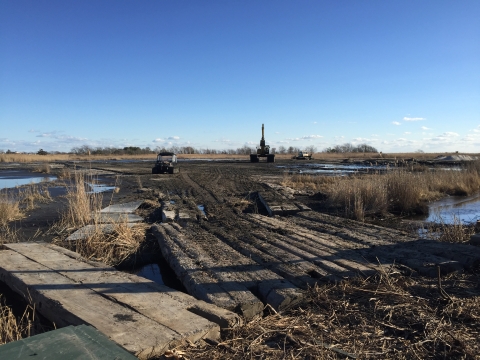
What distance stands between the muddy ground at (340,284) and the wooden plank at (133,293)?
24cm

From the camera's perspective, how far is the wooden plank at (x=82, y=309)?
2.92 metres

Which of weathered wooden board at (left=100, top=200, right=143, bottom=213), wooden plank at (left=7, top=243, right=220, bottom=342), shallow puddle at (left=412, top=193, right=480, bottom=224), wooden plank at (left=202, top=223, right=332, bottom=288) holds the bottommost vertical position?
shallow puddle at (left=412, top=193, right=480, bottom=224)

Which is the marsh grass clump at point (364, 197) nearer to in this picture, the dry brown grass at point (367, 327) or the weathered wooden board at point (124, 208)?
the weathered wooden board at point (124, 208)

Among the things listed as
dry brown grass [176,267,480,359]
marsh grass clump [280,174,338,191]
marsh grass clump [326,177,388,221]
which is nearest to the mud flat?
dry brown grass [176,267,480,359]

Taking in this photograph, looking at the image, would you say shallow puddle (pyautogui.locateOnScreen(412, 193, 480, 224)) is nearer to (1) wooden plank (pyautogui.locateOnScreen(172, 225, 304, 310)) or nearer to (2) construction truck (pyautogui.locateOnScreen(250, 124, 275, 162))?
(1) wooden plank (pyautogui.locateOnScreen(172, 225, 304, 310))

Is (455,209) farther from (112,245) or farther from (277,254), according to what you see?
(112,245)

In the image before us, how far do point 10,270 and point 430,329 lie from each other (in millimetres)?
4811

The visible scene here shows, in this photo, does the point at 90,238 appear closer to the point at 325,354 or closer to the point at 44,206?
the point at 325,354

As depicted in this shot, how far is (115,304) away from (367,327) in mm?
2381

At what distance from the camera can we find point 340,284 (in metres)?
4.38

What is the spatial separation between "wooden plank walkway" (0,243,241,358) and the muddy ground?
0.27 m

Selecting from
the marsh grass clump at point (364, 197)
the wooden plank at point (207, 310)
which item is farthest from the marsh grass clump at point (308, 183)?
the wooden plank at point (207, 310)

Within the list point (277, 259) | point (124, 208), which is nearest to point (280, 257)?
point (277, 259)

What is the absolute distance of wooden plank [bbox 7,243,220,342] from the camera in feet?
10.4
